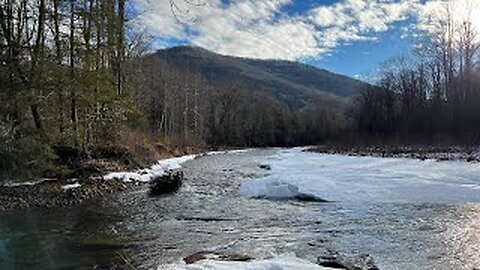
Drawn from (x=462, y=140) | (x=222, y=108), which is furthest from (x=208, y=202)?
(x=222, y=108)

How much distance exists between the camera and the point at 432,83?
6450 cm

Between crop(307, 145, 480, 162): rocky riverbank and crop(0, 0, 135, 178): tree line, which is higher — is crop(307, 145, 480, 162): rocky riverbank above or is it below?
below

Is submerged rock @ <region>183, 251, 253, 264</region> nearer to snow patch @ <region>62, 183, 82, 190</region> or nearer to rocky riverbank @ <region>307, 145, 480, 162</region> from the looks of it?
snow patch @ <region>62, 183, 82, 190</region>

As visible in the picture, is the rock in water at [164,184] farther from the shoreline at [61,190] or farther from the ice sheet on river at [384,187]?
the ice sheet on river at [384,187]

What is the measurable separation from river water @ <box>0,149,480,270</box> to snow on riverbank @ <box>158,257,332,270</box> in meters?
0.48

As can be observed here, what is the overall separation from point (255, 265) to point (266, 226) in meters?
4.63

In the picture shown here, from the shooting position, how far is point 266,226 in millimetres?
12820

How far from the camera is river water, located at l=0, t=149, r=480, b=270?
9.67 m

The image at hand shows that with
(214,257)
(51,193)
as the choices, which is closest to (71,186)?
(51,193)

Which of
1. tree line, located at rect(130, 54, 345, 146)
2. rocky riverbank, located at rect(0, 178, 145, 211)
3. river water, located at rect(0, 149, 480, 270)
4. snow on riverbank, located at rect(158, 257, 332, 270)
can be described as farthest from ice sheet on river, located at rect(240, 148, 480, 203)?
tree line, located at rect(130, 54, 345, 146)

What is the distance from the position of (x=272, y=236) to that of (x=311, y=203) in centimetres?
568

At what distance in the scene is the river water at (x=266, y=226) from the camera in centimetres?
967

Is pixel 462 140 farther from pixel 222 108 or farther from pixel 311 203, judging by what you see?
pixel 222 108

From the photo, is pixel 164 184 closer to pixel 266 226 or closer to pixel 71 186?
pixel 71 186
